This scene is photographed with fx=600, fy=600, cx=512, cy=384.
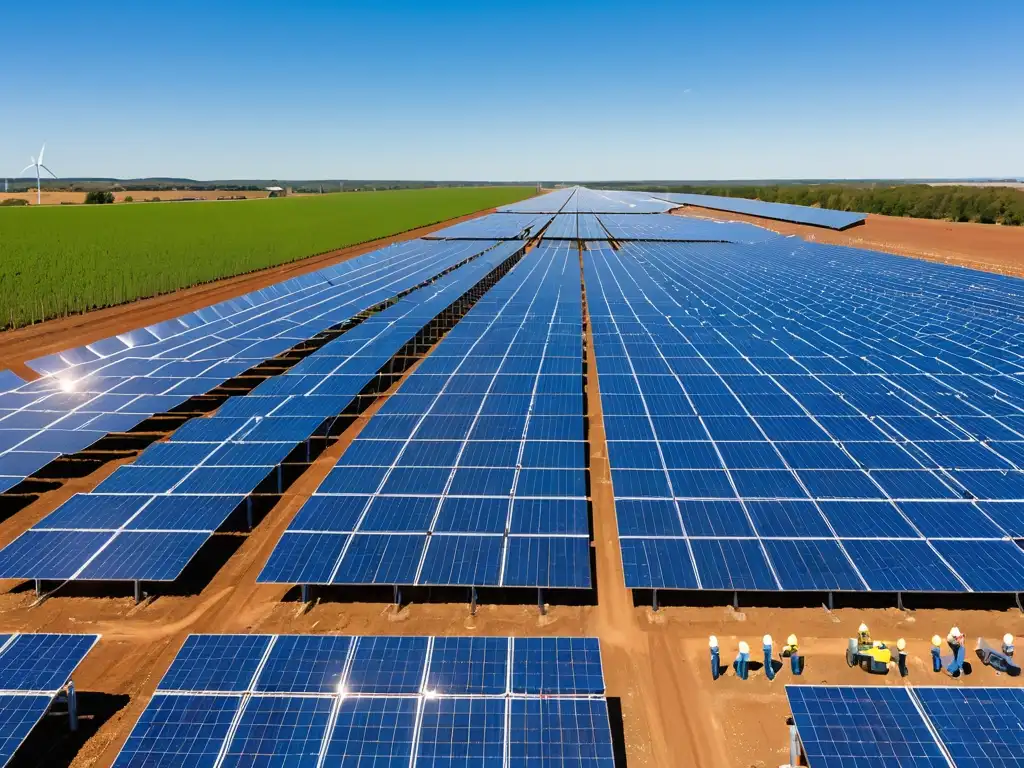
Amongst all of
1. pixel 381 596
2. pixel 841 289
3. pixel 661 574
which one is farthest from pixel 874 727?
pixel 841 289

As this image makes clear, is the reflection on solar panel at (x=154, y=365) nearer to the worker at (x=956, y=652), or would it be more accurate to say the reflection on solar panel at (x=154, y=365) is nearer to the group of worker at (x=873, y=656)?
the group of worker at (x=873, y=656)

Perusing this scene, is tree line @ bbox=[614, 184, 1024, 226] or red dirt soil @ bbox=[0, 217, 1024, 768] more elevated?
tree line @ bbox=[614, 184, 1024, 226]

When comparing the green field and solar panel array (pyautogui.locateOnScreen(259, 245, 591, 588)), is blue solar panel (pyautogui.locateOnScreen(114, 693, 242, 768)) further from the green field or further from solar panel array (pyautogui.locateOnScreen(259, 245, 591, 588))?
the green field

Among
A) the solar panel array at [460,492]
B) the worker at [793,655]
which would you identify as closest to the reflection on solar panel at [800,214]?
the solar panel array at [460,492]

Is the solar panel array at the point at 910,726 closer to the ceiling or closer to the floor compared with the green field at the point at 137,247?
closer to the floor

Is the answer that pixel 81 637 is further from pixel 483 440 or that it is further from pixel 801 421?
pixel 801 421

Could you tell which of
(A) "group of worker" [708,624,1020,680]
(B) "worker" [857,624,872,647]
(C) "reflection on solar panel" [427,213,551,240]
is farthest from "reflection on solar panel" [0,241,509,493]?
(C) "reflection on solar panel" [427,213,551,240]

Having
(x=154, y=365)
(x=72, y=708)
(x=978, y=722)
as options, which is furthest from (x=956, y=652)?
(x=154, y=365)
